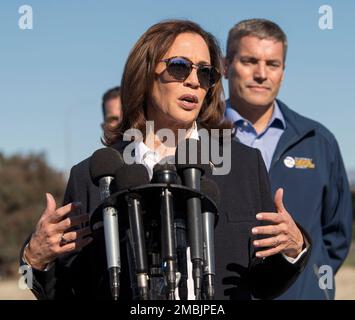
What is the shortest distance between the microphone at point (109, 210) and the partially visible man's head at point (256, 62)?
3.06 metres

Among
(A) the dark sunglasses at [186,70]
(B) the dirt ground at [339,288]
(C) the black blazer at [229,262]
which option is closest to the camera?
(C) the black blazer at [229,262]

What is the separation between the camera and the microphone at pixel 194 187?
10.5 ft

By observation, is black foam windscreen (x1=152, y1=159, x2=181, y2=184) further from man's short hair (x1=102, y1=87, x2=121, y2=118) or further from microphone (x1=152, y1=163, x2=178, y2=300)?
man's short hair (x1=102, y1=87, x2=121, y2=118)

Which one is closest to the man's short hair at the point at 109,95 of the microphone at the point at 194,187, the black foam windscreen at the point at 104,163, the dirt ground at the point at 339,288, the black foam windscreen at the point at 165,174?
the black foam windscreen at the point at 104,163

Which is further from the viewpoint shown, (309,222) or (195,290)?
(309,222)

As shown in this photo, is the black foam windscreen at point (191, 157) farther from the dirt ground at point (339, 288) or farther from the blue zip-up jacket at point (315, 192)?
the dirt ground at point (339, 288)

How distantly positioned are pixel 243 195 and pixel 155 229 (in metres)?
0.87

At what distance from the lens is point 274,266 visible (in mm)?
3939

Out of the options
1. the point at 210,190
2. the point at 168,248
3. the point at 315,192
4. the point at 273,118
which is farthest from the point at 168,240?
the point at 273,118

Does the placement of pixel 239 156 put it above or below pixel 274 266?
above

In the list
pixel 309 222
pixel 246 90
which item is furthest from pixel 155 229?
pixel 246 90

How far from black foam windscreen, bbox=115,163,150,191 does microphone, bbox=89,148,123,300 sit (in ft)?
0.26

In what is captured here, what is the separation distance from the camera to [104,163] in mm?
3594
